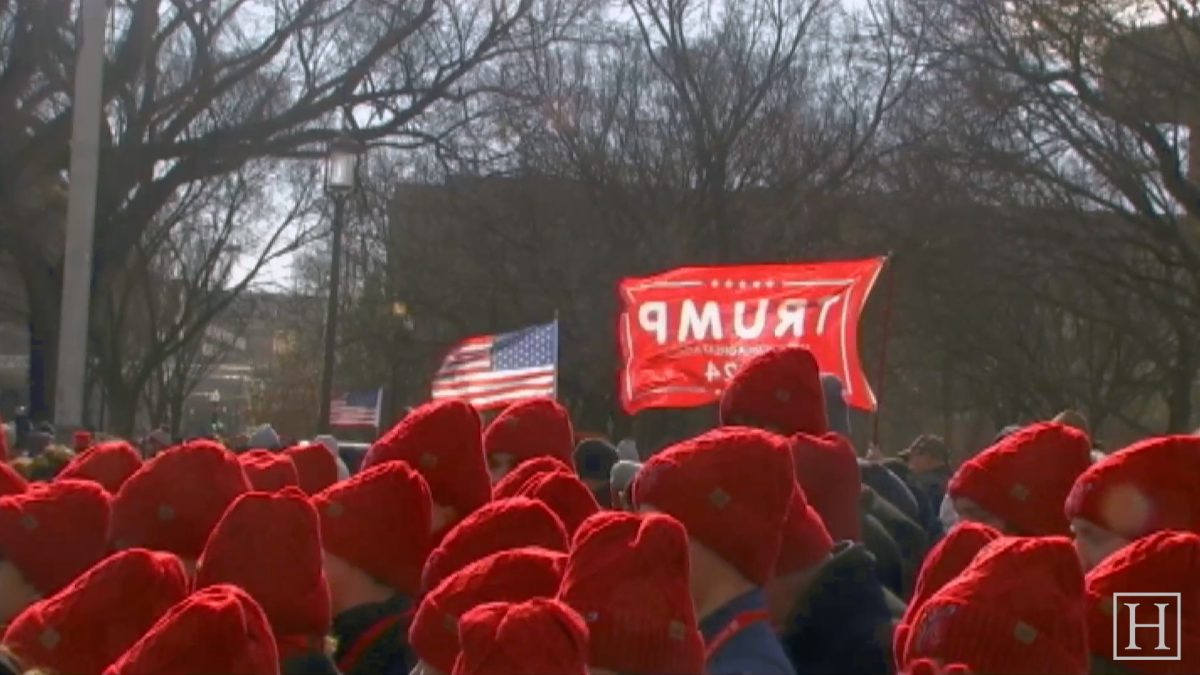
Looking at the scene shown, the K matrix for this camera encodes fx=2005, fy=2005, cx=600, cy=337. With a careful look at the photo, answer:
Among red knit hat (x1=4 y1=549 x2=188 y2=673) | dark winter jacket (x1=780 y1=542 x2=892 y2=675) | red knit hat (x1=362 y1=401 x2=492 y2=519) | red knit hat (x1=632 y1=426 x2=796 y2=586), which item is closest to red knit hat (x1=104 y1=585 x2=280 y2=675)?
red knit hat (x1=4 y1=549 x2=188 y2=673)

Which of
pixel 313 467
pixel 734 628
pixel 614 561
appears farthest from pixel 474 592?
pixel 313 467

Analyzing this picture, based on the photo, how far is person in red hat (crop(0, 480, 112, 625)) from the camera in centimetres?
529

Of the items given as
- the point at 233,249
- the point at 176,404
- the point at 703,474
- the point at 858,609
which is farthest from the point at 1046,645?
the point at 176,404

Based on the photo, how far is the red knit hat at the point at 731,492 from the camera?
420cm

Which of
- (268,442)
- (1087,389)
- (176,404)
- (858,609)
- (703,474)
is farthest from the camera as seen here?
(176,404)

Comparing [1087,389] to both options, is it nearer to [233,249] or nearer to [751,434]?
[233,249]

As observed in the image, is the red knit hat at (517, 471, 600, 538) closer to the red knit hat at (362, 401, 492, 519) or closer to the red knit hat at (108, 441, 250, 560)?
the red knit hat at (362, 401, 492, 519)

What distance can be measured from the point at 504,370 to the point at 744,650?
9.29 metres

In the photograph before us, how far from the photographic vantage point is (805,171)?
36.8 meters

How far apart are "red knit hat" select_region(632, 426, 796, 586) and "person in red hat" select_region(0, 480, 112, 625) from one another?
5.99 feet

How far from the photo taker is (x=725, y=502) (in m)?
4.21

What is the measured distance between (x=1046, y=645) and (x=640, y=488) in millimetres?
1189

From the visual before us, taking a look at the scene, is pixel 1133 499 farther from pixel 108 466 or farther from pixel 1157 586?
pixel 108 466

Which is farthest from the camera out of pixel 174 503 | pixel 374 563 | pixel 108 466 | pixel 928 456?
pixel 928 456
